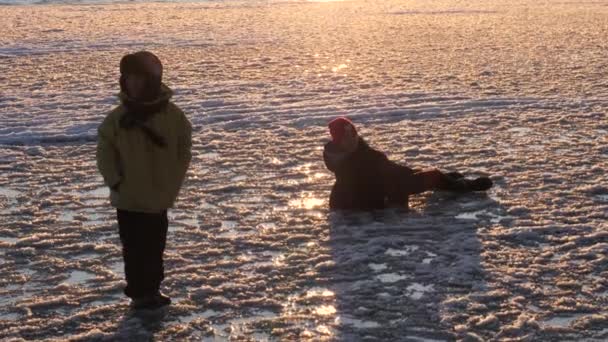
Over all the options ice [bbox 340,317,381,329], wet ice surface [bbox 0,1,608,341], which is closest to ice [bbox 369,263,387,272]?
wet ice surface [bbox 0,1,608,341]

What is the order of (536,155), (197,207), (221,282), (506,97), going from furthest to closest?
1. (506,97)
2. (536,155)
3. (197,207)
4. (221,282)

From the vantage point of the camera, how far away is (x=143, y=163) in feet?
16.7

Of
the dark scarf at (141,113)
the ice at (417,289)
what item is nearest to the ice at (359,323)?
Result: the ice at (417,289)

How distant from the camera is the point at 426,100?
486 inches

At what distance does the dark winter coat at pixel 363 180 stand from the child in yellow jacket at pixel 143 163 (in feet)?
6.95

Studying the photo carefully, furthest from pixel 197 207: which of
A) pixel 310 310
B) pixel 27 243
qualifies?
pixel 310 310

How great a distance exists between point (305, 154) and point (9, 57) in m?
10.6

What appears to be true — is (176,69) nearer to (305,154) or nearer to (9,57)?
(9,57)

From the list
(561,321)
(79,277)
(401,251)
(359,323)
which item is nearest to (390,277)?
(401,251)

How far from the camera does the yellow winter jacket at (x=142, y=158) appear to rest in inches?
199

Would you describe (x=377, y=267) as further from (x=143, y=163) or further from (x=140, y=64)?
(x=140, y=64)

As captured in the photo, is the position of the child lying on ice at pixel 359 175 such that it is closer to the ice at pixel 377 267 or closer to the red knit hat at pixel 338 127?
the red knit hat at pixel 338 127

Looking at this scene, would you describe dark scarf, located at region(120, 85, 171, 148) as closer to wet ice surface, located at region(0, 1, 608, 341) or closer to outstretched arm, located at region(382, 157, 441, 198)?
wet ice surface, located at region(0, 1, 608, 341)

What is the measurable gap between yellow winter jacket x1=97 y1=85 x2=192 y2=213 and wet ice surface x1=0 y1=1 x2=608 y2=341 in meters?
A: 0.61
